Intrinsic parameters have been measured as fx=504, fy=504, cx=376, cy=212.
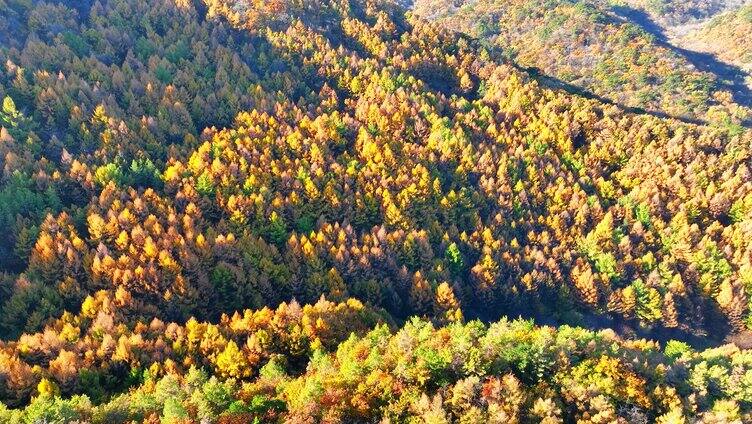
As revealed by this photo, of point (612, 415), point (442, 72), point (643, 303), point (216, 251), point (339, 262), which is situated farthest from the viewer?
point (442, 72)

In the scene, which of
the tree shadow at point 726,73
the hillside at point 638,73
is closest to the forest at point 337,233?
the hillside at point 638,73

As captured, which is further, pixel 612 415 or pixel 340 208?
pixel 340 208

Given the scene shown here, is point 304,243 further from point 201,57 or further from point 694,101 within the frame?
point 694,101

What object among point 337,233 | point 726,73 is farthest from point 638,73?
point 337,233

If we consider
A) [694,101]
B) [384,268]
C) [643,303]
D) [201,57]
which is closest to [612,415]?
[384,268]

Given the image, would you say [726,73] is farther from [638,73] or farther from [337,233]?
[337,233]

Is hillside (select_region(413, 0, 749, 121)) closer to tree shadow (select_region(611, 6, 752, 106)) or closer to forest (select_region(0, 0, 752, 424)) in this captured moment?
tree shadow (select_region(611, 6, 752, 106))

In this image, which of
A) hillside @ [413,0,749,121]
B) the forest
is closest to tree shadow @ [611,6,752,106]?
hillside @ [413,0,749,121]

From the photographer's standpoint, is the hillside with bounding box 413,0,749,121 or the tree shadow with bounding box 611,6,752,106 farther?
the tree shadow with bounding box 611,6,752,106
